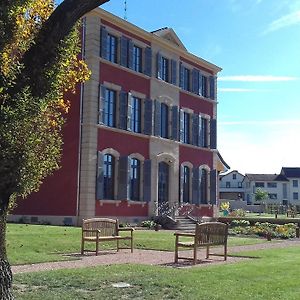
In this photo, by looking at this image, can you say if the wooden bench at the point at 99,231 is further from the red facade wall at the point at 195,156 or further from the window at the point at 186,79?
the window at the point at 186,79

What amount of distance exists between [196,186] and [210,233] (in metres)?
21.3

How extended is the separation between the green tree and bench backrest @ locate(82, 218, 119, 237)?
8.48 metres

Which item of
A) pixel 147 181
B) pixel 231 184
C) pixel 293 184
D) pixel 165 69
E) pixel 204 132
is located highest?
pixel 165 69

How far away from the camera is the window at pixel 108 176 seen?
1092 inches

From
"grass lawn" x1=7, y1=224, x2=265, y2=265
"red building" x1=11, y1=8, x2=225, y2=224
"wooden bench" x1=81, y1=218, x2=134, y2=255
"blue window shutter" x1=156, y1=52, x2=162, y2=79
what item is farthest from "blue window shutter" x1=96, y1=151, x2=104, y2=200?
"wooden bench" x1=81, y1=218, x2=134, y2=255

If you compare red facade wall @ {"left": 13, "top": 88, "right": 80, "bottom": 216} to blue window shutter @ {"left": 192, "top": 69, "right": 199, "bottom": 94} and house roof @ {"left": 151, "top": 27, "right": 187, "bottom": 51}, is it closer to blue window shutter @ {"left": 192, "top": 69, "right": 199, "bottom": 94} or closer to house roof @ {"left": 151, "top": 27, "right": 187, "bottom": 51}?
house roof @ {"left": 151, "top": 27, "right": 187, "bottom": 51}

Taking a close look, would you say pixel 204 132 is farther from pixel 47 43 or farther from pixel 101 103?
pixel 47 43

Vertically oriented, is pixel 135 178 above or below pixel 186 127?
below

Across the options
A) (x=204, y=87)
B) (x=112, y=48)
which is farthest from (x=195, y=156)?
(x=112, y=48)

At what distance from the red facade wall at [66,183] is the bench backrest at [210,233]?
1376cm

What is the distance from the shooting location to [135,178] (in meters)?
29.9

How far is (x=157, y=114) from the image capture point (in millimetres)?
31469

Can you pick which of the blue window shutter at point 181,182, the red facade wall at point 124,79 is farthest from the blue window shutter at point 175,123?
the red facade wall at point 124,79

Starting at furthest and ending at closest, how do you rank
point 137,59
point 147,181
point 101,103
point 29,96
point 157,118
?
1. point 157,118
2. point 137,59
3. point 147,181
4. point 101,103
5. point 29,96
